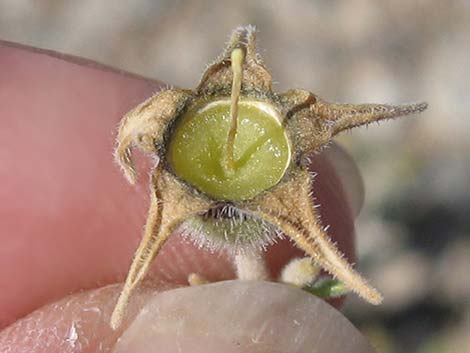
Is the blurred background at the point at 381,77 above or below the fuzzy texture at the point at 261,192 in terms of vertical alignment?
below

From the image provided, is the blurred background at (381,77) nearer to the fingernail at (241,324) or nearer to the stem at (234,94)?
the fingernail at (241,324)

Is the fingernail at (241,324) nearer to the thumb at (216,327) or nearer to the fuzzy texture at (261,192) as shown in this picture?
the thumb at (216,327)

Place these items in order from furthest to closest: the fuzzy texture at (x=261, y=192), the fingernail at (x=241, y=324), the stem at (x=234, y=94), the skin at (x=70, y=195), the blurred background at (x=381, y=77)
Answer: the blurred background at (x=381, y=77), the skin at (x=70, y=195), the fingernail at (x=241, y=324), the stem at (x=234, y=94), the fuzzy texture at (x=261, y=192)

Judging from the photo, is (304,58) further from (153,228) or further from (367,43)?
(153,228)

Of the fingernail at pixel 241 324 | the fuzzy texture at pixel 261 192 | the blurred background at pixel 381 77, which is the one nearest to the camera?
the fuzzy texture at pixel 261 192

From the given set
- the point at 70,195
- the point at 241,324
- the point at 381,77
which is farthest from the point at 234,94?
the point at 381,77

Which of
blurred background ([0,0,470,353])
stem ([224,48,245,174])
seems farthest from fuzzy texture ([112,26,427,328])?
blurred background ([0,0,470,353])

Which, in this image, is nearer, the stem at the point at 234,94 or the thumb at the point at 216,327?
the stem at the point at 234,94

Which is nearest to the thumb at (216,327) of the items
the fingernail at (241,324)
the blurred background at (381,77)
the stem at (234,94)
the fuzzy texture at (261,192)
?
the fingernail at (241,324)

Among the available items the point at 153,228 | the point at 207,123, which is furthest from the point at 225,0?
the point at 153,228
